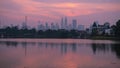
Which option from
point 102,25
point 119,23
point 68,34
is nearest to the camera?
point 119,23

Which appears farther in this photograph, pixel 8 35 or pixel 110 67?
pixel 8 35

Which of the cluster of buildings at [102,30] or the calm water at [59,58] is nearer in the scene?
the calm water at [59,58]

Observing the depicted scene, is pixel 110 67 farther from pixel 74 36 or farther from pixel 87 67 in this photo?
pixel 74 36

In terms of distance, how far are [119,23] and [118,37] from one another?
4.07 m

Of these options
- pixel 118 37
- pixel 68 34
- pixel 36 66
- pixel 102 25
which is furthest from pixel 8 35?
pixel 36 66

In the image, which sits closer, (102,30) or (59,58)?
(59,58)

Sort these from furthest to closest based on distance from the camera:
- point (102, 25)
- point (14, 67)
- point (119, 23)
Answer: point (102, 25) → point (119, 23) → point (14, 67)

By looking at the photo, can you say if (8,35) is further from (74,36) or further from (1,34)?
(74,36)

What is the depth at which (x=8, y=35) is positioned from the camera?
129375mm

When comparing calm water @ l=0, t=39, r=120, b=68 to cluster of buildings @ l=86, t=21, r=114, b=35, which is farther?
cluster of buildings @ l=86, t=21, r=114, b=35

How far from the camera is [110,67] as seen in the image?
1620 centimetres

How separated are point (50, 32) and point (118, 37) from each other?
55146mm

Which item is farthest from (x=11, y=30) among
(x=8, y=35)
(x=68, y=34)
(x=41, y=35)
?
(x=68, y=34)

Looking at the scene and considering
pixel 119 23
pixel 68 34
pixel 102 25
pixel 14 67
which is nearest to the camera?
pixel 14 67
